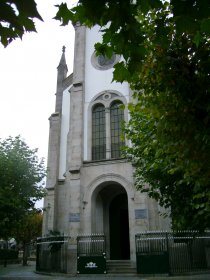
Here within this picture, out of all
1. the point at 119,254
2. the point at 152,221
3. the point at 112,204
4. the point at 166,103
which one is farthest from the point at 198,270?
the point at 166,103

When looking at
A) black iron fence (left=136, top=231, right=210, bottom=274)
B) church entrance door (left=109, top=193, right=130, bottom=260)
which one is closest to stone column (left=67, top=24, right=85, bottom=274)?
church entrance door (left=109, top=193, right=130, bottom=260)

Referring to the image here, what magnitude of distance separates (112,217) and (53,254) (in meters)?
4.97

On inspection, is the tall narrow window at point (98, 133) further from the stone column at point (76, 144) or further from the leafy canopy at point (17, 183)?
the leafy canopy at point (17, 183)

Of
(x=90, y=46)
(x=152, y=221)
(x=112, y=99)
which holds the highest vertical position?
(x=90, y=46)

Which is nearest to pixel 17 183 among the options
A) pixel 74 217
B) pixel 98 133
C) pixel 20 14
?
pixel 74 217

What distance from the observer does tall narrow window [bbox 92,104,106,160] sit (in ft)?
73.2

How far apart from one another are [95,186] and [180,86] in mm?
15470

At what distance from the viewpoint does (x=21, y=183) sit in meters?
18.2


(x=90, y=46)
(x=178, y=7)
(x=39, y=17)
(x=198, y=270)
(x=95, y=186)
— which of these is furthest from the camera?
(x=90, y=46)

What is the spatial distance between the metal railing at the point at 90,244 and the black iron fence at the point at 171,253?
220 centimetres

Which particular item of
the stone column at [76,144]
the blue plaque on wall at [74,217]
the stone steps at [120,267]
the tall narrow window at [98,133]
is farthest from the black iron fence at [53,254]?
the tall narrow window at [98,133]

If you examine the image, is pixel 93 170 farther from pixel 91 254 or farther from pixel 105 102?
pixel 91 254

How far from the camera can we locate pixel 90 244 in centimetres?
1909

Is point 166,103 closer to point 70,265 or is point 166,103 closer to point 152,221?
point 152,221
